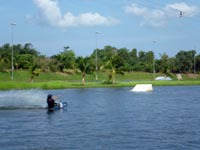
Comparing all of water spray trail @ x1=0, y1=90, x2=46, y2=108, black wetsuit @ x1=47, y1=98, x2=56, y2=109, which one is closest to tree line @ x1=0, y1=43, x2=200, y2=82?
water spray trail @ x1=0, y1=90, x2=46, y2=108

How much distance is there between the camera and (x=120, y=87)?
4582 inches

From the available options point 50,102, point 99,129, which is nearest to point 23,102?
point 50,102

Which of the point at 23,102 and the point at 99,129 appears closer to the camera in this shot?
the point at 99,129

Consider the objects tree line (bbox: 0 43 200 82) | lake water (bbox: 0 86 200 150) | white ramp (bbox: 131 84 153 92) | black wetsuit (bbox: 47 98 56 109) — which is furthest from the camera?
tree line (bbox: 0 43 200 82)

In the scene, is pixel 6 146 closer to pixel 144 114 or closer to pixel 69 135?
pixel 69 135

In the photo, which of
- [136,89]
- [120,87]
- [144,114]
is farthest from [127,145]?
[120,87]

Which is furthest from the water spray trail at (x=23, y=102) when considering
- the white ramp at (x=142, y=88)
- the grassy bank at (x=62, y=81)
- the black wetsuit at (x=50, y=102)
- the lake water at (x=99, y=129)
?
the white ramp at (x=142, y=88)

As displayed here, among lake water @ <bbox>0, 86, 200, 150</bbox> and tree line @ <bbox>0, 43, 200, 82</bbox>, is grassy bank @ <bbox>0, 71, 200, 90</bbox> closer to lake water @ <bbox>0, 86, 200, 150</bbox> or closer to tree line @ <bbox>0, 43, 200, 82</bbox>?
tree line @ <bbox>0, 43, 200, 82</bbox>

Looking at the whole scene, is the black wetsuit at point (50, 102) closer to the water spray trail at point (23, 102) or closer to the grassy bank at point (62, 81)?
the water spray trail at point (23, 102)

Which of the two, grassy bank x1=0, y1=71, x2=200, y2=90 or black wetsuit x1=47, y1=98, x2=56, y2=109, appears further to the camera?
grassy bank x1=0, y1=71, x2=200, y2=90

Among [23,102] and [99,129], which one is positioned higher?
[23,102]

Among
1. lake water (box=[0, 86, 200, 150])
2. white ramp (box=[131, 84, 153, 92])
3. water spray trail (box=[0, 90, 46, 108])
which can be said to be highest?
white ramp (box=[131, 84, 153, 92])

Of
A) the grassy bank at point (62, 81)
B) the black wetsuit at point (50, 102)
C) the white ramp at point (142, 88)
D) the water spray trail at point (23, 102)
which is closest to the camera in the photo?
the black wetsuit at point (50, 102)

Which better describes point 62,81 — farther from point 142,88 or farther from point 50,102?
point 50,102
